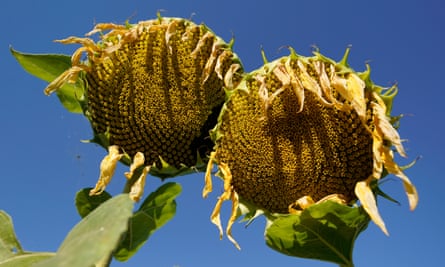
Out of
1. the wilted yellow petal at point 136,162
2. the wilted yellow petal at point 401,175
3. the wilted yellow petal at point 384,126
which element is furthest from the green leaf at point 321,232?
the wilted yellow petal at point 136,162

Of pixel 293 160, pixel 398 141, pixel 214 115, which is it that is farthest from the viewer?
pixel 214 115

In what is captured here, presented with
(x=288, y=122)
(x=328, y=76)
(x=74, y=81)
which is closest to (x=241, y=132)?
(x=288, y=122)

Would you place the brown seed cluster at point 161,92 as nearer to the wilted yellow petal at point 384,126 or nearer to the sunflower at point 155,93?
the sunflower at point 155,93

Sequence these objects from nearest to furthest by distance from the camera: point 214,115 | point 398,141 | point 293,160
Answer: point 398,141 < point 293,160 < point 214,115

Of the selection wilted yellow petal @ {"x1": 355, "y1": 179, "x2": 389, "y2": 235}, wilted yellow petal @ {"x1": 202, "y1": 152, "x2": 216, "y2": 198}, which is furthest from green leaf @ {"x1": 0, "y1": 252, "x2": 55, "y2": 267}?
wilted yellow petal @ {"x1": 355, "y1": 179, "x2": 389, "y2": 235}

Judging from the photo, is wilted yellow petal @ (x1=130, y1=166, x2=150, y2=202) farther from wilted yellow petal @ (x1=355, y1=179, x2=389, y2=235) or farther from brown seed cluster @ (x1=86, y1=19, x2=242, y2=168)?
wilted yellow petal @ (x1=355, y1=179, x2=389, y2=235)

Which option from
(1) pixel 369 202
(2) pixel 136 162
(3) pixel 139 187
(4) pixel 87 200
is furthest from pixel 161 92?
(1) pixel 369 202

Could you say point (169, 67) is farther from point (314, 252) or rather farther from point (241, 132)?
point (314, 252)

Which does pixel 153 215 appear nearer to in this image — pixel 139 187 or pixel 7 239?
pixel 139 187
